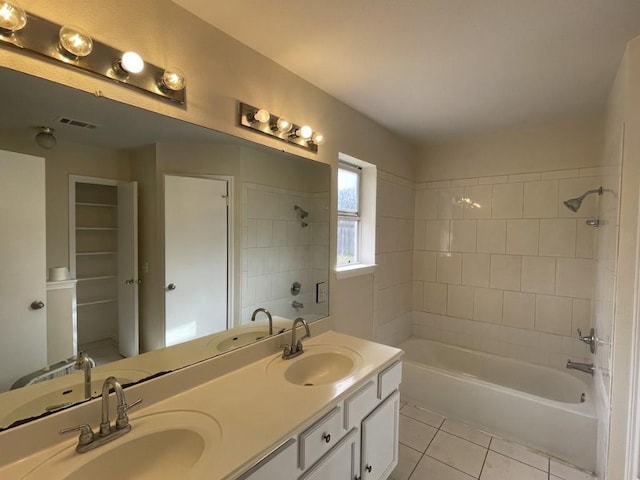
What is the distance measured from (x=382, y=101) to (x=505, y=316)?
219 cm

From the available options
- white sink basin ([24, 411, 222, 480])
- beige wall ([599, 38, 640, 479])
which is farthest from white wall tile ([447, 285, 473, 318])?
white sink basin ([24, 411, 222, 480])

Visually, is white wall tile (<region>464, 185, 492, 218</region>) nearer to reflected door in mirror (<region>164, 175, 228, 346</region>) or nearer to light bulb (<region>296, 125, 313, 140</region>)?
light bulb (<region>296, 125, 313, 140</region>)

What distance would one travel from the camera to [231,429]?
1000 millimetres

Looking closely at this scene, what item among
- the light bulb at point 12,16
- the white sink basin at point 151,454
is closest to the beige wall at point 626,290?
the white sink basin at point 151,454

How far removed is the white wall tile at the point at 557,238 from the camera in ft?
8.14

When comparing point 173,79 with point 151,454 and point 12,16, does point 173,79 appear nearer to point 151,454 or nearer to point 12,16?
point 12,16

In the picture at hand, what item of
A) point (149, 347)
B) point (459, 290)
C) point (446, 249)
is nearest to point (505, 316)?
point (459, 290)

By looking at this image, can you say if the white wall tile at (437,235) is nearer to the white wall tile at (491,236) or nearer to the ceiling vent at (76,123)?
the white wall tile at (491,236)

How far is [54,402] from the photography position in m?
0.95

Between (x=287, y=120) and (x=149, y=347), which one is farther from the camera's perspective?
(x=287, y=120)

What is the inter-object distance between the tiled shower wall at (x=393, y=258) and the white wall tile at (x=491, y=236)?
65cm

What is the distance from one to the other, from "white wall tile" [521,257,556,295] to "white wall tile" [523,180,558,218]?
15.1 inches

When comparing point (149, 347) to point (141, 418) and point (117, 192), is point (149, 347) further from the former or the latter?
point (117, 192)

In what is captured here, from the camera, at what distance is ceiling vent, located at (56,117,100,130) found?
3.28ft
